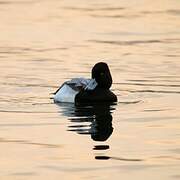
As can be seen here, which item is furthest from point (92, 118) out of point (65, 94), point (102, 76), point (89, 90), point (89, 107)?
point (102, 76)

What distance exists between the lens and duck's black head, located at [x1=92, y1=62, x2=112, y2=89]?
928 inches

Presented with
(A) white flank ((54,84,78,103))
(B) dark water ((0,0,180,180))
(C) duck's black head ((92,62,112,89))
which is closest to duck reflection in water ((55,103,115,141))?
(B) dark water ((0,0,180,180))

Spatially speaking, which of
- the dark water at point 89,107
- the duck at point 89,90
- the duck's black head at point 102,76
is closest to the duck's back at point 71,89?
the duck at point 89,90

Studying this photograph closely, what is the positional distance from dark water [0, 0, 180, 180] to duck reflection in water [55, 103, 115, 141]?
20mm

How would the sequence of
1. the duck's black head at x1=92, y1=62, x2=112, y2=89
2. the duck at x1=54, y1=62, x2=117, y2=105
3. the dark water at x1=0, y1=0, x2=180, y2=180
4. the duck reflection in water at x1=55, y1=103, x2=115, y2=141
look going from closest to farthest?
the dark water at x1=0, y1=0, x2=180, y2=180
the duck reflection in water at x1=55, y1=103, x2=115, y2=141
the duck at x1=54, y1=62, x2=117, y2=105
the duck's black head at x1=92, y1=62, x2=112, y2=89

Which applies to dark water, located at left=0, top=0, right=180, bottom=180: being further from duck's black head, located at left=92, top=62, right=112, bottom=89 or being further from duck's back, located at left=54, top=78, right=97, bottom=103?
duck's black head, located at left=92, top=62, right=112, bottom=89

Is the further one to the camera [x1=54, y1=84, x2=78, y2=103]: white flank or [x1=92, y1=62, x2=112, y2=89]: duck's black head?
[x1=92, y1=62, x2=112, y2=89]: duck's black head

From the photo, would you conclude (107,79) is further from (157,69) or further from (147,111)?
(157,69)

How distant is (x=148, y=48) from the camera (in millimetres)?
32250

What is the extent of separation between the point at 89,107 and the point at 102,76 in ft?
3.97

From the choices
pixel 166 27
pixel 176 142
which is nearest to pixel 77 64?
pixel 166 27

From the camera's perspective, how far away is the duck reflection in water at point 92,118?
18828 mm

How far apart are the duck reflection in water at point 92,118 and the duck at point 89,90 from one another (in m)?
0.21

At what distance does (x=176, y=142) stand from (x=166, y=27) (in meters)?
20.4
